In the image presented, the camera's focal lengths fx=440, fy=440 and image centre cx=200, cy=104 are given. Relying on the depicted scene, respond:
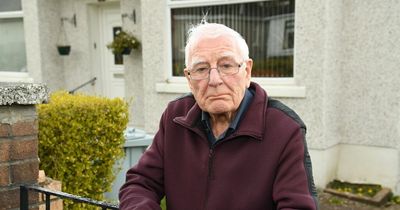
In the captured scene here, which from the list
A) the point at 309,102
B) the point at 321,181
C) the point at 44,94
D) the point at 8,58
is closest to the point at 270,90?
the point at 309,102

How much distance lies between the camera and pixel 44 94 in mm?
2146

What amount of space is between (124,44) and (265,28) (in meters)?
2.44

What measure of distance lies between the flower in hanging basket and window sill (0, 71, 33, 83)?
2108 millimetres

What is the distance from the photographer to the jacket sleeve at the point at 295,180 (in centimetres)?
151

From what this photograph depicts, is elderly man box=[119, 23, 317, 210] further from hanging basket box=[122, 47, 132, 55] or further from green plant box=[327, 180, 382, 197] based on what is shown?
hanging basket box=[122, 47, 132, 55]

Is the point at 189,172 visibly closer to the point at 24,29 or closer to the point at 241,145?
the point at 241,145

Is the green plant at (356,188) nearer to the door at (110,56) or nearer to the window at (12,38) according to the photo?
the door at (110,56)

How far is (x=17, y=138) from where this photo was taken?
6.83 ft

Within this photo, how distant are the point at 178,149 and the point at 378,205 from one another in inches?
151

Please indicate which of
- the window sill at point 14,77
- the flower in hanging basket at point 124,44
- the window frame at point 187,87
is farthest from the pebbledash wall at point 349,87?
the window sill at point 14,77

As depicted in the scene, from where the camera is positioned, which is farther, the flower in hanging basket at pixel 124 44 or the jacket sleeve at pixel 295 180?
the flower in hanging basket at pixel 124 44

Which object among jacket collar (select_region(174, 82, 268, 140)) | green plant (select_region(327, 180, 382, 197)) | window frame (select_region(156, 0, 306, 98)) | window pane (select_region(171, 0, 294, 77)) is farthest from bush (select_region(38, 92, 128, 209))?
green plant (select_region(327, 180, 382, 197))

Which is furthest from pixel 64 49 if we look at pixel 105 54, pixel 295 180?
pixel 295 180

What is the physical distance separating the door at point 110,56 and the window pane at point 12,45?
5.23ft
